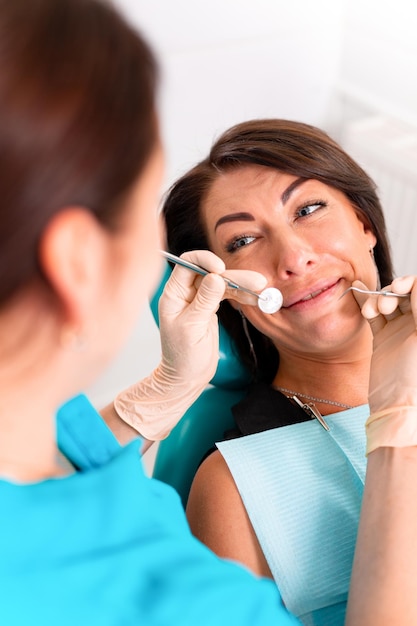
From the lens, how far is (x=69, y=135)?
20.7 inches

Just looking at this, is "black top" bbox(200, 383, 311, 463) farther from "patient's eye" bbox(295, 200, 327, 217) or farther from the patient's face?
"patient's eye" bbox(295, 200, 327, 217)

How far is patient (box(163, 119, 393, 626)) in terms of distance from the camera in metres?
1.17

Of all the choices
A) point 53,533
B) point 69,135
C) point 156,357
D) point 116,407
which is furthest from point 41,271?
point 156,357

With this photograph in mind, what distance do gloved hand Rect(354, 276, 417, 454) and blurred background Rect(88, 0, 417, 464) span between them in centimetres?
111

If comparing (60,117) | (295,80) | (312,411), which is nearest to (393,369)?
(312,411)

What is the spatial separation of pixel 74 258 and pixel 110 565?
31 centimetres

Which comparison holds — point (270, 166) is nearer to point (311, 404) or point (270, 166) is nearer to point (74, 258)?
point (311, 404)

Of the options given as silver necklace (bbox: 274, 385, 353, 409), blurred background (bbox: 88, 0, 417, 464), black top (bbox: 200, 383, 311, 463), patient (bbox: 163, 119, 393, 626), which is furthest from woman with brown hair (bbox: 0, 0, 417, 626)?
blurred background (bbox: 88, 0, 417, 464)

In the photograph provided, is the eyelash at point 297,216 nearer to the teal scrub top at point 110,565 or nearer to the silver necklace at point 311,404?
the silver necklace at point 311,404

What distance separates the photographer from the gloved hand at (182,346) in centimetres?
127

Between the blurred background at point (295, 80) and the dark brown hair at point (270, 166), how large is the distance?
0.75 metres

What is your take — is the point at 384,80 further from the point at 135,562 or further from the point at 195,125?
the point at 135,562

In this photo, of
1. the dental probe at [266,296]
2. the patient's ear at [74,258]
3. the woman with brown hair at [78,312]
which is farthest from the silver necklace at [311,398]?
the patient's ear at [74,258]

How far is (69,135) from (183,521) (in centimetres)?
50
